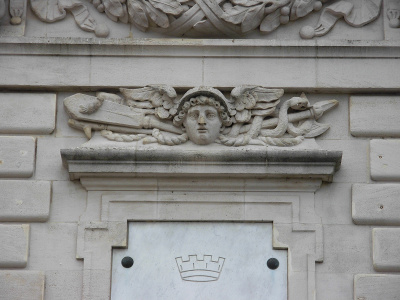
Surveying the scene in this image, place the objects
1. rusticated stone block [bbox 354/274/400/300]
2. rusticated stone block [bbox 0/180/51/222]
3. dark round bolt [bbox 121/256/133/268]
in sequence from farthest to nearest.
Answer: rusticated stone block [bbox 0/180/51/222], dark round bolt [bbox 121/256/133/268], rusticated stone block [bbox 354/274/400/300]

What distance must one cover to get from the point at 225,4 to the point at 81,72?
6.04 ft

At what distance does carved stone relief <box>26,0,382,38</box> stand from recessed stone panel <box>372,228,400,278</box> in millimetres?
2470

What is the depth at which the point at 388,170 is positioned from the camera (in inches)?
558

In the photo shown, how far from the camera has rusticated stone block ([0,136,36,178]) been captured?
46.5 ft

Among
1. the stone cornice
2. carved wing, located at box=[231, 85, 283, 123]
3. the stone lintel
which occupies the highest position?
the stone cornice

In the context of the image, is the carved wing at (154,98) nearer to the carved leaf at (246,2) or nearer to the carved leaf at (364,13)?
the carved leaf at (246,2)

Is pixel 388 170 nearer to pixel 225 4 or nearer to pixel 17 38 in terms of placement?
pixel 225 4

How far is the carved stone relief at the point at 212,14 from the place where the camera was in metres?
14.6

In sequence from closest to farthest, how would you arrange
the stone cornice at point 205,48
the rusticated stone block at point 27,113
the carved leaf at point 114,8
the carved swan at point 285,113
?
the carved swan at point 285,113 < the rusticated stone block at point 27,113 < the stone cornice at point 205,48 < the carved leaf at point 114,8

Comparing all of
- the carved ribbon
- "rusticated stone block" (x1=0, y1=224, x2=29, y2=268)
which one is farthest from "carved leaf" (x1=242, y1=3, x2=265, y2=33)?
"rusticated stone block" (x1=0, y1=224, x2=29, y2=268)

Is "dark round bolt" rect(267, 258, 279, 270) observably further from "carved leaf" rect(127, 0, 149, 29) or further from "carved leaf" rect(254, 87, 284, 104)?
"carved leaf" rect(127, 0, 149, 29)

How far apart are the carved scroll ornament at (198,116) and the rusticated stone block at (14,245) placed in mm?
1338

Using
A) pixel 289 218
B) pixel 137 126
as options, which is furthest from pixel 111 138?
pixel 289 218

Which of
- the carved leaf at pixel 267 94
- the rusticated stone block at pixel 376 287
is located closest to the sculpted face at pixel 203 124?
the carved leaf at pixel 267 94
